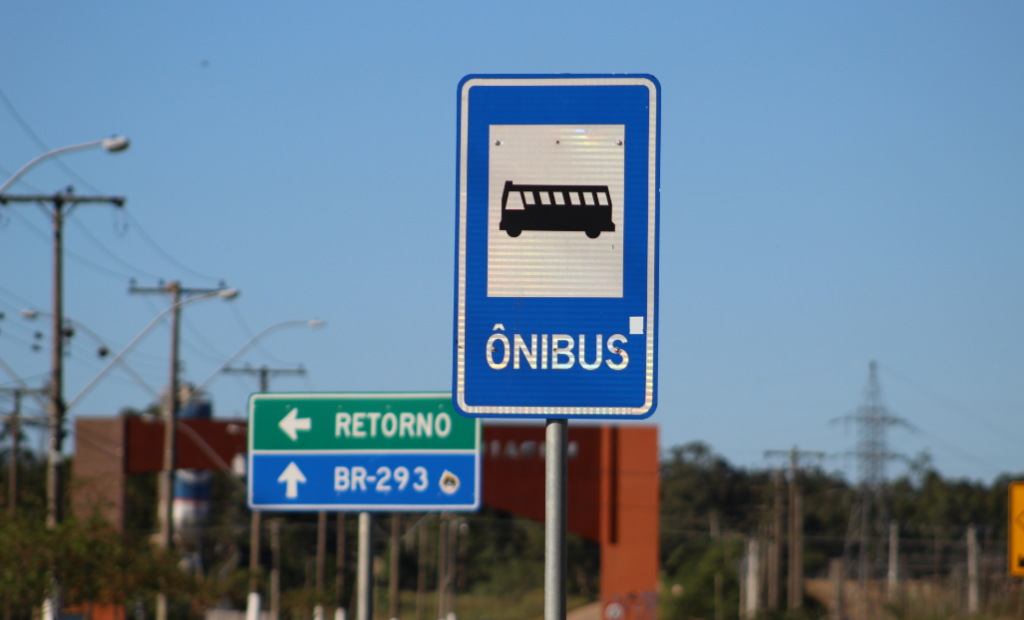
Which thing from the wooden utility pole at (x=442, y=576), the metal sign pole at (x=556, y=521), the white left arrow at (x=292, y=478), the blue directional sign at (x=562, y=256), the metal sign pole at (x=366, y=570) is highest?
the blue directional sign at (x=562, y=256)

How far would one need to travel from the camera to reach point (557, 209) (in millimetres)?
4062

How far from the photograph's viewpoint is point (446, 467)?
1126 centimetres

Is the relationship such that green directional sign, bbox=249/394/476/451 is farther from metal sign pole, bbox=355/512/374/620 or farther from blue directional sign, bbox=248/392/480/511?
metal sign pole, bbox=355/512/374/620

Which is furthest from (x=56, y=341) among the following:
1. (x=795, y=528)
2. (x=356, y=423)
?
(x=795, y=528)

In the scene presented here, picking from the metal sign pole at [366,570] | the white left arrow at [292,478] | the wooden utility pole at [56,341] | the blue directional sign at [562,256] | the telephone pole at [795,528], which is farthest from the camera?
the telephone pole at [795,528]

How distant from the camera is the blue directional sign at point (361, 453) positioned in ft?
36.5

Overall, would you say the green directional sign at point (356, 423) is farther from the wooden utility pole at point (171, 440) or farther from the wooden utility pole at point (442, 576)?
the wooden utility pole at point (442, 576)

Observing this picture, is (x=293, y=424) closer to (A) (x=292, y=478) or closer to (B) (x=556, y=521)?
(A) (x=292, y=478)

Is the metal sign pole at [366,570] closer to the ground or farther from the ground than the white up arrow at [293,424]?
closer to the ground

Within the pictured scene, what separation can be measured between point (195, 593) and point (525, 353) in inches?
1393

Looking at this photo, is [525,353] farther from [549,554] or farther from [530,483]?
[530,483]

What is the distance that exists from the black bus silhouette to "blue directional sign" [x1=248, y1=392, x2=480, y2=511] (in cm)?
706

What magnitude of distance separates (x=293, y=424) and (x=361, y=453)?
0.60m

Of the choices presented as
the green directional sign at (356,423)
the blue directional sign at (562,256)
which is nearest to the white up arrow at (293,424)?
the green directional sign at (356,423)
